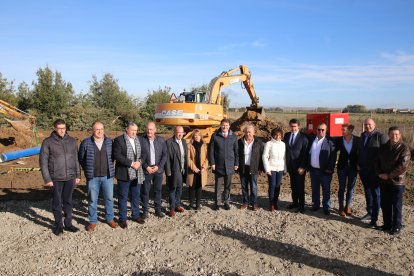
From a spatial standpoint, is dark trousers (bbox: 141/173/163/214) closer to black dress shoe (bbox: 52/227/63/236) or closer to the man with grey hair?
black dress shoe (bbox: 52/227/63/236)

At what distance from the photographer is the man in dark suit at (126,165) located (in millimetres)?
6273

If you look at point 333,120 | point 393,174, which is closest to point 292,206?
point 393,174

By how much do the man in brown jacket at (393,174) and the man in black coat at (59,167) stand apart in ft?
17.8

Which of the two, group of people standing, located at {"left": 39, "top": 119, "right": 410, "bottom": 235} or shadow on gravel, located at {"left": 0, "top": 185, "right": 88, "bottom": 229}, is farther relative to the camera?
shadow on gravel, located at {"left": 0, "top": 185, "right": 88, "bottom": 229}

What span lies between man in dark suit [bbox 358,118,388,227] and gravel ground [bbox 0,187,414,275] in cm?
50

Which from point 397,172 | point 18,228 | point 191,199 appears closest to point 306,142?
point 397,172

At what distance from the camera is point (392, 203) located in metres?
6.11

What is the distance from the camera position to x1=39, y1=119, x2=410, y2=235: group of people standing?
235 inches

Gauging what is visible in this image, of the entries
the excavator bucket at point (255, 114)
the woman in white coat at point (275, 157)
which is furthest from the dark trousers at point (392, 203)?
the excavator bucket at point (255, 114)

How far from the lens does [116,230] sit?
6.30 m

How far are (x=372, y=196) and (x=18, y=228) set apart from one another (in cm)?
671

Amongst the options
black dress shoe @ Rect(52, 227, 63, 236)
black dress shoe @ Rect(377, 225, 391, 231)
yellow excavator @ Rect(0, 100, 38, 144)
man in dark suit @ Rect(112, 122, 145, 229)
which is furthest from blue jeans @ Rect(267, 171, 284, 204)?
yellow excavator @ Rect(0, 100, 38, 144)

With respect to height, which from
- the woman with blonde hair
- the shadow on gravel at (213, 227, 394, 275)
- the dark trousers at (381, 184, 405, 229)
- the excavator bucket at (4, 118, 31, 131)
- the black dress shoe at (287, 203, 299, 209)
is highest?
the excavator bucket at (4, 118, 31, 131)

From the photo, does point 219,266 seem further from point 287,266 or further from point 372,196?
point 372,196
